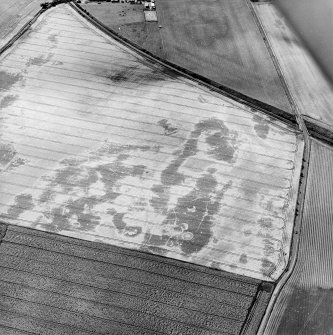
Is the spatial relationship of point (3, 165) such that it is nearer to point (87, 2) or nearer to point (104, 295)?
point (104, 295)

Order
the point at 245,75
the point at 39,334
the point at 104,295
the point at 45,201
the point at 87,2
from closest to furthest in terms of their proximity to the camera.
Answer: the point at 39,334
the point at 104,295
the point at 45,201
the point at 245,75
the point at 87,2

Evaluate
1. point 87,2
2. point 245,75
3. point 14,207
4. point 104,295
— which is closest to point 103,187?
point 14,207

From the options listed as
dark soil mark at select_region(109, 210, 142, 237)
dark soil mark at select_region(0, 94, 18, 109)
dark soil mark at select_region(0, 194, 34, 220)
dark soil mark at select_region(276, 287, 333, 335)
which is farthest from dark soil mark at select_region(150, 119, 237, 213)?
dark soil mark at select_region(0, 94, 18, 109)

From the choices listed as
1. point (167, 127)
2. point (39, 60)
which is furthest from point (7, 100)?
point (167, 127)

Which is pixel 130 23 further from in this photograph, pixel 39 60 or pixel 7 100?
pixel 7 100

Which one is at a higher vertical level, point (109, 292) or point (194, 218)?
point (194, 218)

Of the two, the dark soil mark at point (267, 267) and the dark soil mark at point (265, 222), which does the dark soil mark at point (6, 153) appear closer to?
the dark soil mark at point (265, 222)

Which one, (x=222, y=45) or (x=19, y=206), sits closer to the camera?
(x=19, y=206)
